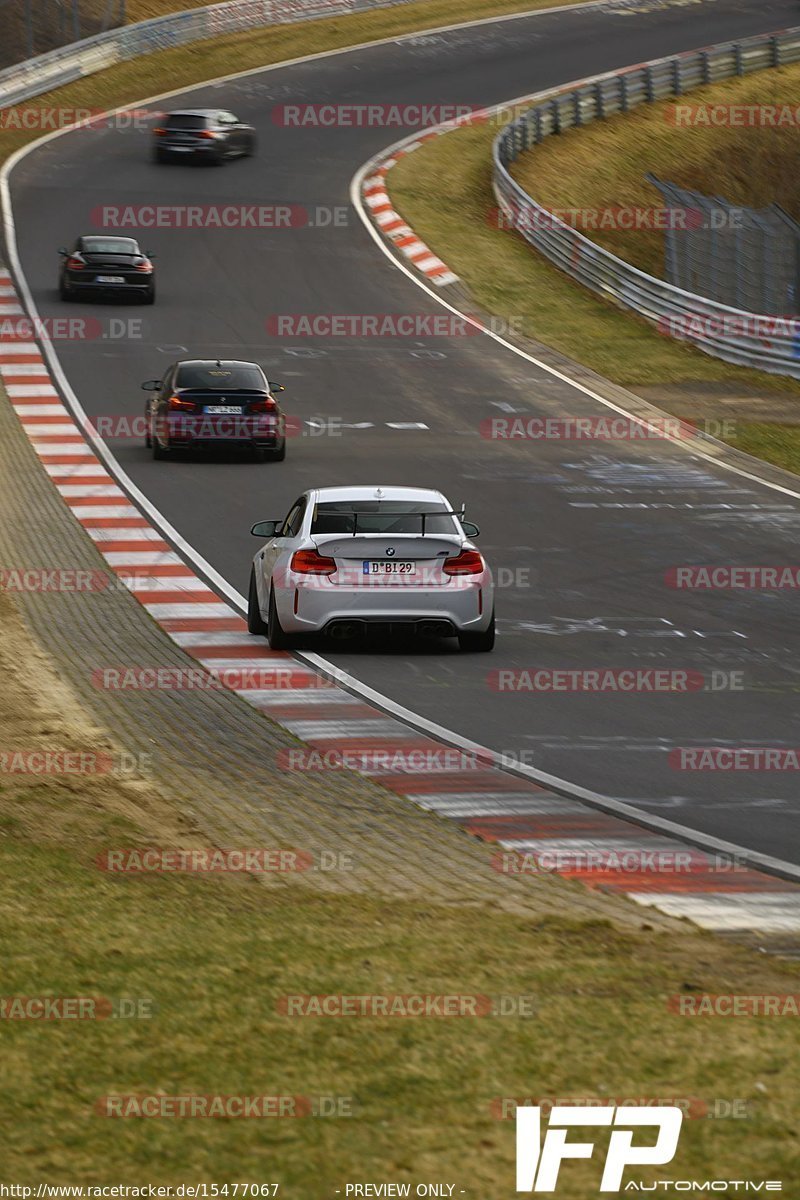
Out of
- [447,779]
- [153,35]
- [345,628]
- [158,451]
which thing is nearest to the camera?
[447,779]

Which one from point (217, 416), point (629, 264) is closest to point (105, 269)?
point (629, 264)

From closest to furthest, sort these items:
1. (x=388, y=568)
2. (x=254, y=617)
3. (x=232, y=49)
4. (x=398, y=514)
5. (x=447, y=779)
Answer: (x=447, y=779)
(x=388, y=568)
(x=398, y=514)
(x=254, y=617)
(x=232, y=49)

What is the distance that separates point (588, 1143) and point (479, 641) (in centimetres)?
1119

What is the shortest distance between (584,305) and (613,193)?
11.6 metres

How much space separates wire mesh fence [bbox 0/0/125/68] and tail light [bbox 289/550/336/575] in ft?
167

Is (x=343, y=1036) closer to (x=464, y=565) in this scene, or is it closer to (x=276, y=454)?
(x=464, y=565)

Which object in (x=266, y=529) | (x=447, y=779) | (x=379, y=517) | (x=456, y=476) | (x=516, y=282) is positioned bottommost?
(x=516, y=282)

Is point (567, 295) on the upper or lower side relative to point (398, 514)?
lower

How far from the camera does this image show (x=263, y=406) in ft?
91.6

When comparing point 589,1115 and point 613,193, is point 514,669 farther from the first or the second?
point 613,193

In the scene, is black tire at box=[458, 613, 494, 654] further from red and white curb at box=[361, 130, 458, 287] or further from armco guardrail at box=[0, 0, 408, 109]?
armco guardrail at box=[0, 0, 408, 109]

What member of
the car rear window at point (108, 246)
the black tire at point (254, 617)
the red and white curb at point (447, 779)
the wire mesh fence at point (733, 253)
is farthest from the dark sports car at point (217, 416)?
the wire mesh fence at point (733, 253)

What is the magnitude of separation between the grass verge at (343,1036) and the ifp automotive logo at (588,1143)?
6cm

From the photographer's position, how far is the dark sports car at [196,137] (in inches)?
2101
